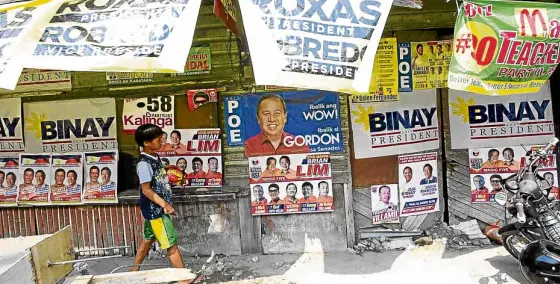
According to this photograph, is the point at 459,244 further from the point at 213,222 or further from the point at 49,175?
the point at 49,175

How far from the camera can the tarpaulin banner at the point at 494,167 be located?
20.1 feet

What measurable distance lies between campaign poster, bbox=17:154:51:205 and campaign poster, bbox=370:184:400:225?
4.09 meters

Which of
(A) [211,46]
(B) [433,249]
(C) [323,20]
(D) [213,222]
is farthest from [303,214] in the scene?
(C) [323,20]

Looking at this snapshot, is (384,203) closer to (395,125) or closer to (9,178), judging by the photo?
(395,125)

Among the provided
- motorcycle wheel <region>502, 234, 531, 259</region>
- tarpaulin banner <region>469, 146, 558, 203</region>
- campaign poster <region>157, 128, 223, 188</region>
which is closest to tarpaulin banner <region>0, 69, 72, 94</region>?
campaign poster <region>157, 128, 223, 188</region>

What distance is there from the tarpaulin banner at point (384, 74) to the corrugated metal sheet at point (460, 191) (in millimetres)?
706

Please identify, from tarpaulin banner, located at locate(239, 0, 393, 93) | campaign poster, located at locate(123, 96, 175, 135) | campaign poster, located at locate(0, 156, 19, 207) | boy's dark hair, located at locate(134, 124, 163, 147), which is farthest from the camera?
campaign poster, located at locate(0, 156, 19, 207)

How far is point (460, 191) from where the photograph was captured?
6.36 meters

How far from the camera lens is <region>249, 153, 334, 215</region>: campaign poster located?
6.06 metres

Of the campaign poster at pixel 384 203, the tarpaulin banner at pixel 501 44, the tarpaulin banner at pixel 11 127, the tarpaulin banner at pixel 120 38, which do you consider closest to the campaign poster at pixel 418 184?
the campaign poster at pixel 384 203

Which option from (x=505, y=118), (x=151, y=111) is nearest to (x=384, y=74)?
(x=505, y=118)

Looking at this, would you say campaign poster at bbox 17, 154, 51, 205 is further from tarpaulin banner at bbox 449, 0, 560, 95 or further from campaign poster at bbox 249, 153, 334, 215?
tarpaulin banner at bbox 449, 0, 560, 95

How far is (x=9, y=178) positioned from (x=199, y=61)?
2.85 metres

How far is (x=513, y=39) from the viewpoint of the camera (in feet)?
15.2
